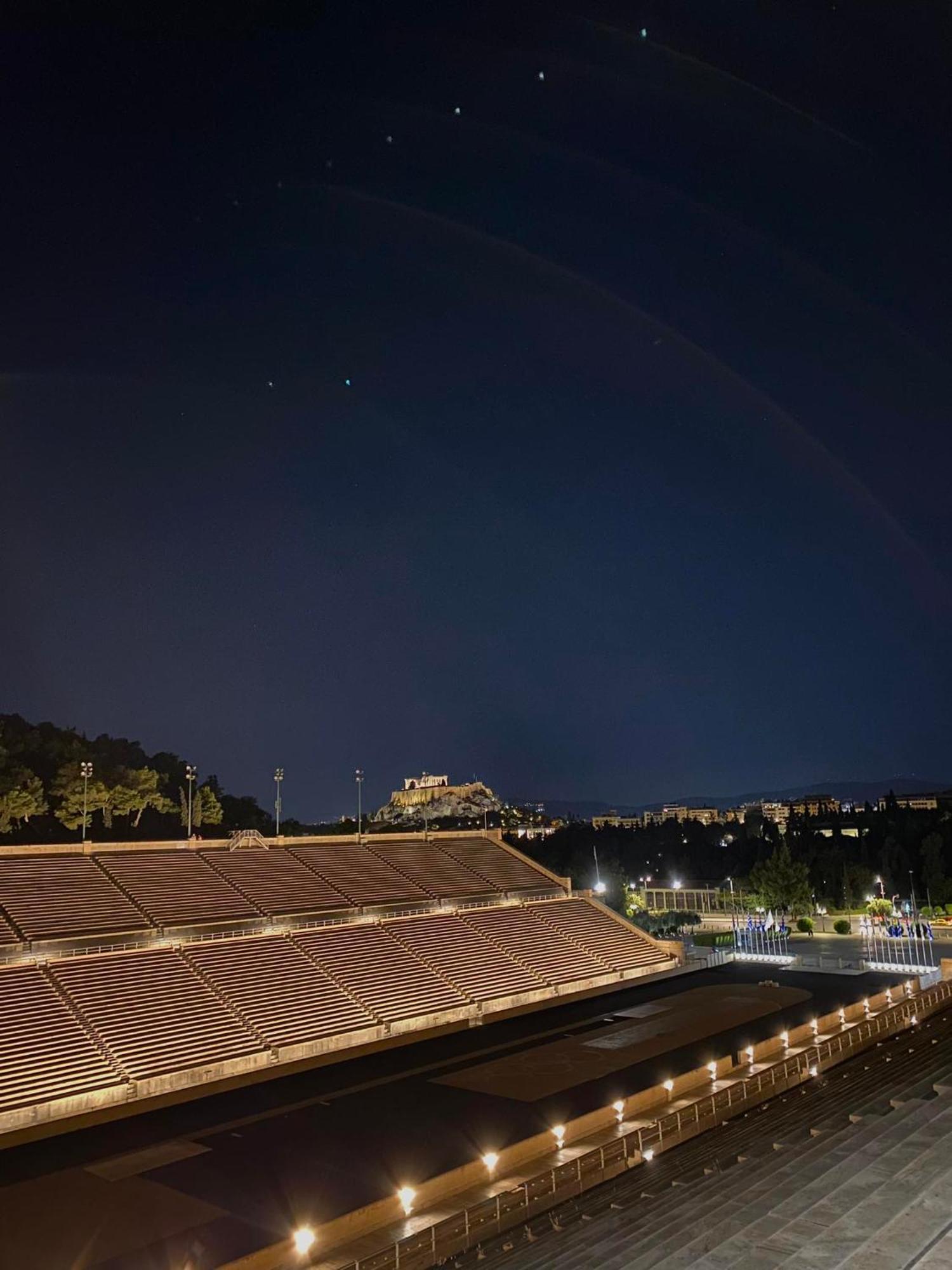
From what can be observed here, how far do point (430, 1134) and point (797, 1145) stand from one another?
25.0 ft

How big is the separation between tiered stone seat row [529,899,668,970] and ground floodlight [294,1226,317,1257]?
77.0 ft

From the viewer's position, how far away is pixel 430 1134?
58.4ft

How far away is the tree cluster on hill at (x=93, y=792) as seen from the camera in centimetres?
4719

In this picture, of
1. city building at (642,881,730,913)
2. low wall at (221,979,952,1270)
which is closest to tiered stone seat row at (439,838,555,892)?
city building at (642,881,730,913)

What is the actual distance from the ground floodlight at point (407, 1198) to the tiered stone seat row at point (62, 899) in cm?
1513

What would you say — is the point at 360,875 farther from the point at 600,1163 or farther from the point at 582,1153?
the point at 600,1163

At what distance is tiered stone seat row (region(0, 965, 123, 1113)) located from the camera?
19469mm

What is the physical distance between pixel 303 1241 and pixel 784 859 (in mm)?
43525

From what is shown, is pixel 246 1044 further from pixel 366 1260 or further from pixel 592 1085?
pixel 366 1260

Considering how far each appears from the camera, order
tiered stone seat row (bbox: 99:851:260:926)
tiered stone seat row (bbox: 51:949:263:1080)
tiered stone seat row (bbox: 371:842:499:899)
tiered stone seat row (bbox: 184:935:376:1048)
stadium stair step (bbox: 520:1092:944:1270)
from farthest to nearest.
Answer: tiered stone seat row (bbox: 371:842:499:899)
tiered stone seat row (bbox: 99:851:260:926)
tiered stone seat row (bbox: 184:935:376:1048)
tiered stone seat row (bbox: 51:949:263:1080)
stadium stair step (bbox: 520:1092:944:1270)

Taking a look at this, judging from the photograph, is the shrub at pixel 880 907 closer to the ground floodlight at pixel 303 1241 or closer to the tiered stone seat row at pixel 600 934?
the tiered stone seat row at pixel 600 934

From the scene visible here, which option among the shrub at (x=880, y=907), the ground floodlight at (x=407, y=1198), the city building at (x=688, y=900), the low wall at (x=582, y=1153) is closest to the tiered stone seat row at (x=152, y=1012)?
the ground floodlight at (x=407, y=1198)

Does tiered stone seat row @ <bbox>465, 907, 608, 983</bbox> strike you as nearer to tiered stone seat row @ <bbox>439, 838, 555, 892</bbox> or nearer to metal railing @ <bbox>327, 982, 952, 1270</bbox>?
tiered stone seat row @ <bbox>439, 838, 555, 892</bbox>

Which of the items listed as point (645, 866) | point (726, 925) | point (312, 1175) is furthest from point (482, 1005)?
point (645, 866)
